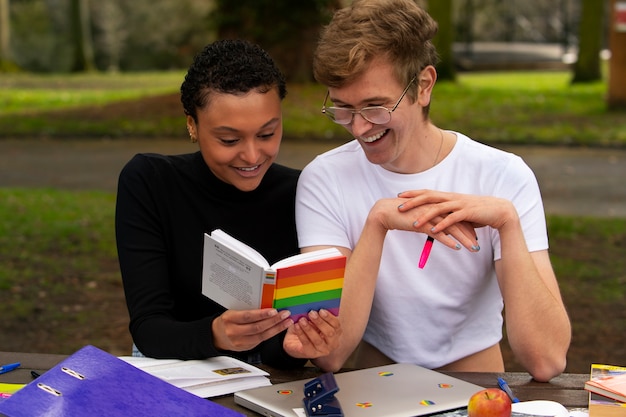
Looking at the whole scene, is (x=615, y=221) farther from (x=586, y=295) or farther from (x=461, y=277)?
(x=461, y=277)

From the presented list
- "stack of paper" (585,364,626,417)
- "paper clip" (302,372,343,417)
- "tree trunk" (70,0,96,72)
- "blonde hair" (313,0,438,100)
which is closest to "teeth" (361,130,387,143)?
"blonde hair" (313,0,438,100)

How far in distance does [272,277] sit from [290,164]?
8.33 metres

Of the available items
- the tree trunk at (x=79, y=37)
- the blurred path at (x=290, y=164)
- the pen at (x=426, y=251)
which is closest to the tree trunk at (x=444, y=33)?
the blurred path at (x=290, y=164)

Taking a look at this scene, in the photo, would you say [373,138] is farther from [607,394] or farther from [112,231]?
[112,231]

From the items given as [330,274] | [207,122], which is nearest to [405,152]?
[207,122]

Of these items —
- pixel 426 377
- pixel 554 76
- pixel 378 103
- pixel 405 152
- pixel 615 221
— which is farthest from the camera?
pixel 554 76

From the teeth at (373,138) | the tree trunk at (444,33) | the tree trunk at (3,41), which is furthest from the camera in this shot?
the tree trunk at (3,41)

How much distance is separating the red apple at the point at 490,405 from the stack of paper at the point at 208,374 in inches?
22.5

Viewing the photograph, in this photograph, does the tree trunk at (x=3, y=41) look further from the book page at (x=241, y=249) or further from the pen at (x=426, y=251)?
the book page at (x=241, y=249)

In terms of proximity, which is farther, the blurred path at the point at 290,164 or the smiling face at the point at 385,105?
the blurred path at the point at 290,164

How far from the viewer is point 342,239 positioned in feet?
9.37

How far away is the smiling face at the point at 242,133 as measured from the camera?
267 centimetres

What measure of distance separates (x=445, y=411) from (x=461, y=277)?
70cm

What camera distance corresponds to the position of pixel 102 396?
2.08 meters
